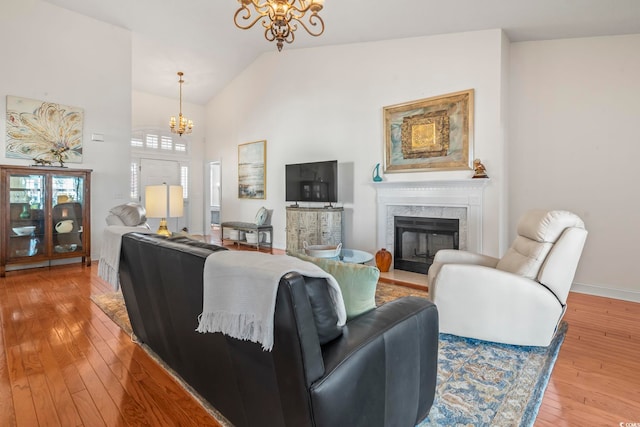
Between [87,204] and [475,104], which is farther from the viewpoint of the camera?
[87,204]

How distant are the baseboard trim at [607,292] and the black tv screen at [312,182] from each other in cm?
324

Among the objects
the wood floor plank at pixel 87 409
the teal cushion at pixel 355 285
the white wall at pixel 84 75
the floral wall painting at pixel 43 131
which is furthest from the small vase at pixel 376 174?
the floral wall painting at pixel 43 131

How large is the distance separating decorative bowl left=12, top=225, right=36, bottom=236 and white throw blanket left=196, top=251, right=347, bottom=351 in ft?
15.7

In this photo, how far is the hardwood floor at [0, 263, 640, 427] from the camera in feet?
5.30

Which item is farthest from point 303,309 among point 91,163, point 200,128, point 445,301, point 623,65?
point 200,128

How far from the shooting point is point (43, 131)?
187 inches

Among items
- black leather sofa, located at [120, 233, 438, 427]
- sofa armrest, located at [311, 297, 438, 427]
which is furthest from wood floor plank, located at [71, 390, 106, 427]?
sofa armrest, located at [311, 297, 438, 427]

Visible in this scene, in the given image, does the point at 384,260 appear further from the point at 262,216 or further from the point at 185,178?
the point at 185,178

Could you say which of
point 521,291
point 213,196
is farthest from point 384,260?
point 213,196

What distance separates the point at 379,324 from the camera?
1.23 metres

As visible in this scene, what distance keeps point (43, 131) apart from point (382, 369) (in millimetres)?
5800

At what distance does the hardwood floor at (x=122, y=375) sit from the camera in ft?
5.30

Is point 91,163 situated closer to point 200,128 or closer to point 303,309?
point 200,128

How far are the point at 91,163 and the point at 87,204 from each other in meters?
0.78
